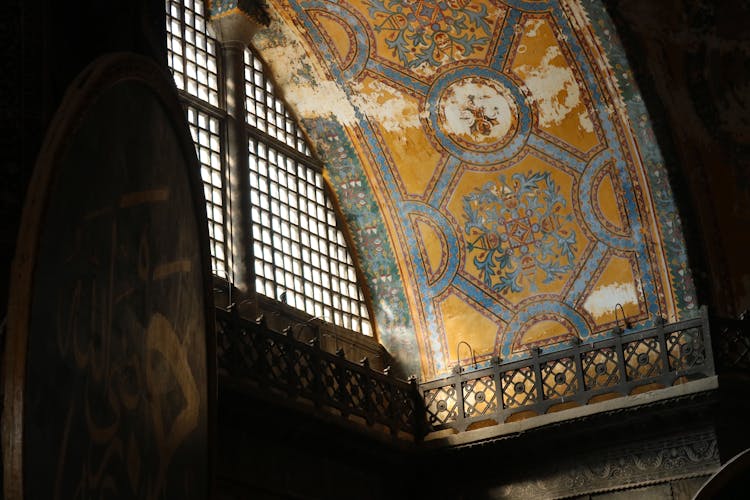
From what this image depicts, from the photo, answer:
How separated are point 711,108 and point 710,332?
2120 mm

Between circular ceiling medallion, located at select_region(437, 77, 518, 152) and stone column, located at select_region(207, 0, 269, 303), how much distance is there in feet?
6.09

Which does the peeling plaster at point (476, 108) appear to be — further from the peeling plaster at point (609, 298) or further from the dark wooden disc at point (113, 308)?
the dark wooden disc at point (113, 308)

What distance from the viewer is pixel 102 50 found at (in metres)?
4.42

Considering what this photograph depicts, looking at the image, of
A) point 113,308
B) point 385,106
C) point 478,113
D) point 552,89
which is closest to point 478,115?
point 478,113

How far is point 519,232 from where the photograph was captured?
12.1 meters

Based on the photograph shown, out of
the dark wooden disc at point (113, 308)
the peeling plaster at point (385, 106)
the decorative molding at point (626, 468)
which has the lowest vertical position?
the dark wooden disc at point (113, 308)

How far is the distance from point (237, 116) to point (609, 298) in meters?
3.76

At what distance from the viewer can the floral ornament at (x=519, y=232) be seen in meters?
12.0

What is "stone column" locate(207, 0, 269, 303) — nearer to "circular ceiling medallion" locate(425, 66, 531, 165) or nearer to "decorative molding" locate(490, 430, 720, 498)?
"circular ceiling medallion" locate(425, 66, 531, 165)

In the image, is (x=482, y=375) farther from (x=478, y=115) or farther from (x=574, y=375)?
(x=478, y=115)

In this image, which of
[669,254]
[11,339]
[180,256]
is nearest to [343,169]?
[669,254]

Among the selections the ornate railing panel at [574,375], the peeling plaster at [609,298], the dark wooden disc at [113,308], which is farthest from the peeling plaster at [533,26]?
the dark wooden disc at [113,308]

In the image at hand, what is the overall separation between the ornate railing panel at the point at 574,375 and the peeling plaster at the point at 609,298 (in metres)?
0.52

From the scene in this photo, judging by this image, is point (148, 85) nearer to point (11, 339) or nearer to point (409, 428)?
point (11, 339)
